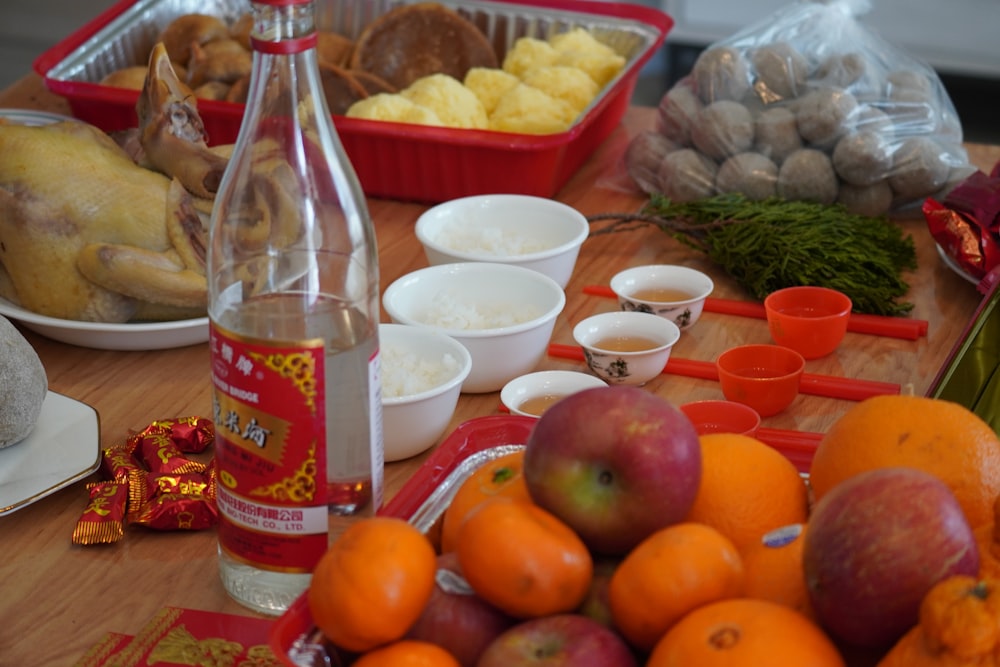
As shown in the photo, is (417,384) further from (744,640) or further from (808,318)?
(744,640)

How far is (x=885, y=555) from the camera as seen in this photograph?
1.89 feet

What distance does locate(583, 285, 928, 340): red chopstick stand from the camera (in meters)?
1.38

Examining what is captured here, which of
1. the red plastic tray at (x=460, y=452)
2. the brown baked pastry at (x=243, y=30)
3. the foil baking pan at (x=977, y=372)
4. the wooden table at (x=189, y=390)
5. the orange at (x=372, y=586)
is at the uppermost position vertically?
the orange at (x=372, y=586)

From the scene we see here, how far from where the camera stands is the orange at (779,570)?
0.63m

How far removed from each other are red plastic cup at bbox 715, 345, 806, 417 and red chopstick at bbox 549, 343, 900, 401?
0.03 meters

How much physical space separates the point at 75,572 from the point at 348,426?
0.31 m

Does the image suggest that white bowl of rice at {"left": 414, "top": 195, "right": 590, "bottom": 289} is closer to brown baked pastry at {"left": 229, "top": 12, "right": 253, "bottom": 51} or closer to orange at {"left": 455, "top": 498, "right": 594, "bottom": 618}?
brown baked pastry at {"left": 229, "top": 12, "right": 253, "bottom": 51}

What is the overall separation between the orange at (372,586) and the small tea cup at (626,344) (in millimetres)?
610

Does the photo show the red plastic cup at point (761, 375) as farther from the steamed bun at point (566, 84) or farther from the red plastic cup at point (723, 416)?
the steamed bun at point (566, 84)

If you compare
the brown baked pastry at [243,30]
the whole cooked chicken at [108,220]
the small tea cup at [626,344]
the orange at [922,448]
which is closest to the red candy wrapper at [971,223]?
the small tea cup at [626,344]

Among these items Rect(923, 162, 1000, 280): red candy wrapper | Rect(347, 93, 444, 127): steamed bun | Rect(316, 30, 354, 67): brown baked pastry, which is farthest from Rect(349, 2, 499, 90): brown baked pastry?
Rect(923, 162, 1000, 280): red candy wrapper

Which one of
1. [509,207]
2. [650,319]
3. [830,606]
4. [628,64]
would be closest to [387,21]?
[628,64]

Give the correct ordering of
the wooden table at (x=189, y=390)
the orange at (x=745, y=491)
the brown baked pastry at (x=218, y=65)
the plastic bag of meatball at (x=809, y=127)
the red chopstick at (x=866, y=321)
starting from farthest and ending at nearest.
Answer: the brown baked pastry at (x=218, y=65) < the plastic bag of meatball at (x=809, y=127) < the red chopstick at (x=866, y=321) < the wooden table at (x=189, y=390) < the orange at (x=745, y=491)

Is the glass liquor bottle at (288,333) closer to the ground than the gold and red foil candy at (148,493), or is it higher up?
higher up
